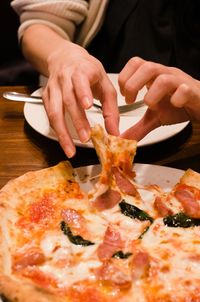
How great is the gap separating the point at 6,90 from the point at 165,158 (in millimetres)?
684

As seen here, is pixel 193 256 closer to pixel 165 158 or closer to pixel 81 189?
pixel 81 189

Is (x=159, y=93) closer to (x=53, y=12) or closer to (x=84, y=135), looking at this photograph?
(x=84, y=135)

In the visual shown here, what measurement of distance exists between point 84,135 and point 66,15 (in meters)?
0.93

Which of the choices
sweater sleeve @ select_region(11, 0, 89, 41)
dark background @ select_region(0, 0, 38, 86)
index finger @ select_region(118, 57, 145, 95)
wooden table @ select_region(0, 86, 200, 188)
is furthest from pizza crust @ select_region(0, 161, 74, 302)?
dark background @ select_region(0, 0, 38, 86)


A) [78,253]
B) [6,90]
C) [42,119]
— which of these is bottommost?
[6,90]

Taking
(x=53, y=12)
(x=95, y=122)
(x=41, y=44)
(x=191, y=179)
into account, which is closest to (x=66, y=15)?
(x=53, y=12)

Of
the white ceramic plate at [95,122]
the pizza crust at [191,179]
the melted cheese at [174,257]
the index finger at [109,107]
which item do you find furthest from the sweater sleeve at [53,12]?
the melted cheese at [174,257]

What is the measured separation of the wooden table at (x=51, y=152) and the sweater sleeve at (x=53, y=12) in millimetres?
583

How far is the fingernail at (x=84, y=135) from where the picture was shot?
1.10m

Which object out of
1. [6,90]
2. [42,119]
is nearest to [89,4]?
[6,90]

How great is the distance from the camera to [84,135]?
3.64 ft

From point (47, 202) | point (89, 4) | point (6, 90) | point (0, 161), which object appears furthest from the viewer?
point (89, 4)

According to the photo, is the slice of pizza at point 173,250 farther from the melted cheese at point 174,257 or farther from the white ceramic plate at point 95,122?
the white ceramic plate at point 95,122

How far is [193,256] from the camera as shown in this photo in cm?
90
